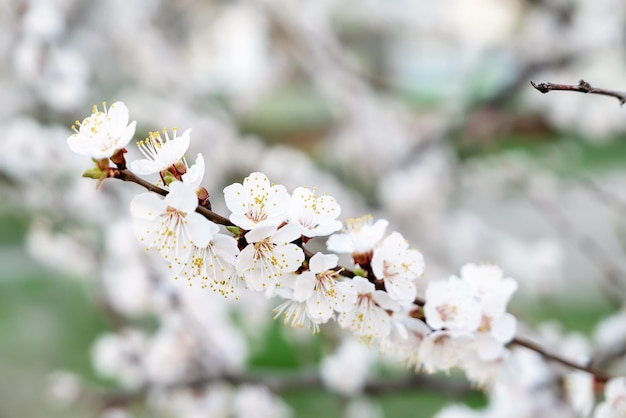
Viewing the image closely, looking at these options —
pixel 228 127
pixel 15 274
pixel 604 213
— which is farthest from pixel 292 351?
pixel 15 274

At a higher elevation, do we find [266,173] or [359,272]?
[266,173]

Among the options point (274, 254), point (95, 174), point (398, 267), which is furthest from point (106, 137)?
point (398, 267)

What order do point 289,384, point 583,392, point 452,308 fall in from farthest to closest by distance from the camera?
point 289,384
point 583,392
point 452,308

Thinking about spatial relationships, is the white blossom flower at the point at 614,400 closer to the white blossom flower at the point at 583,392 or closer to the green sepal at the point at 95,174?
the white blossom flower at the point at 583,392

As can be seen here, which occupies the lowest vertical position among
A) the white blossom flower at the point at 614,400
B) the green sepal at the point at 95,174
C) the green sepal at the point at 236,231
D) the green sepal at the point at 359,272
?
the white blossom flower at the point at 614,400

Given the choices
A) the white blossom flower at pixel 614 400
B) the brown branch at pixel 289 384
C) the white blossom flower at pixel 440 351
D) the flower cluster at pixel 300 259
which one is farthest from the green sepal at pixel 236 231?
the brown branch at pixel 289 384

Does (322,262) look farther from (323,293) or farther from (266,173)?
(266,173)

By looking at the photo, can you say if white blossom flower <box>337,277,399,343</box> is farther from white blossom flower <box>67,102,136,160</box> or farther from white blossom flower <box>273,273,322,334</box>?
white blossom flower <box>67,102,136,160</box>
